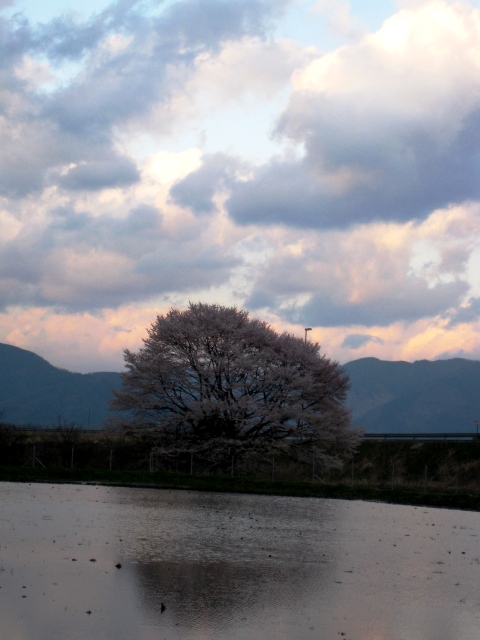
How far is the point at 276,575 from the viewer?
12945 mm

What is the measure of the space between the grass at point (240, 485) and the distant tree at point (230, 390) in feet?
30.4

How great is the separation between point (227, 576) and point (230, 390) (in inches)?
1448

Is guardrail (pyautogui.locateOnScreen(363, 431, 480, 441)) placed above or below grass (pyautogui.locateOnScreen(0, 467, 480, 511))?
above

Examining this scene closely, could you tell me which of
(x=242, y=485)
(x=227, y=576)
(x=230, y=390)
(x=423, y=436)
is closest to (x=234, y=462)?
(x=230, y=390)

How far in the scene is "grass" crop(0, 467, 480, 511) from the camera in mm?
31953

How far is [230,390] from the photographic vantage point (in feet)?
162

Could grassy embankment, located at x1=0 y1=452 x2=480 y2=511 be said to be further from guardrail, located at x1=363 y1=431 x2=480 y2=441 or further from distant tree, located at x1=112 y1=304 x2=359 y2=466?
guardrail, located at x1=363 y1=431 x2=480 y2=441

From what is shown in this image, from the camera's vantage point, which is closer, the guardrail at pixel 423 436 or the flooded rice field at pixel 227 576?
the flooded rice field at pixel 227 576

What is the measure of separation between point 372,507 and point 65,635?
22.3 meters

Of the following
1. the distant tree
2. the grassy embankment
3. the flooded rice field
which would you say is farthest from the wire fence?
the flooded rice field

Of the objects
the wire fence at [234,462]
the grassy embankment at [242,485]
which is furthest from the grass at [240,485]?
the wire fence at [234,462]

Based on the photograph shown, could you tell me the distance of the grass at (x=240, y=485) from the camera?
31953mm

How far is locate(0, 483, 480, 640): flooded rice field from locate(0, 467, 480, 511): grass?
8.74 meters

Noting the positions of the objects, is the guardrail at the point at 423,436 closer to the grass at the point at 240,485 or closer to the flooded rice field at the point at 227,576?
the grass at the point at 240,485
